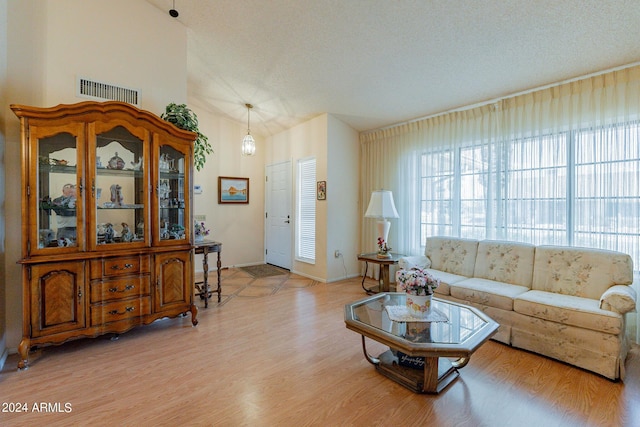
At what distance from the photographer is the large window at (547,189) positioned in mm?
2730

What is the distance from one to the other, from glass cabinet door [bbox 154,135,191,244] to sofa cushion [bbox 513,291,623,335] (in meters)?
3.34

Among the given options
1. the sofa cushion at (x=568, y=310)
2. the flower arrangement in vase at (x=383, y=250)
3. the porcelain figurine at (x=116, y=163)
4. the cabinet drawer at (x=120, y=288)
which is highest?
the porcelain figurine at (x=116, y=163)

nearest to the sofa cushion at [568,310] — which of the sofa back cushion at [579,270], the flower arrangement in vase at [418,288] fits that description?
the sofa back cushion at [579,270]

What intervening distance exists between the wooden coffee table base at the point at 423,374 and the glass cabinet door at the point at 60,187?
108 inches

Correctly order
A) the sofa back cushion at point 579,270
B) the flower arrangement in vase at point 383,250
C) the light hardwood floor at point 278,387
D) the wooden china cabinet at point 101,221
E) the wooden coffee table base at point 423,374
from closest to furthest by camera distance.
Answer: the light hardwood floor at point 278,387 < the wooden coffee table base at point 423,374 < the wooden china cabinet at point 101,221 < the sofa back cushion at point 579,270 < the flower arrangement in vase at point 383,250

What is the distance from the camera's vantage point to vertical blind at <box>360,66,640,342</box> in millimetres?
2734

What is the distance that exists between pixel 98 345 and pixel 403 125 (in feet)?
15.4

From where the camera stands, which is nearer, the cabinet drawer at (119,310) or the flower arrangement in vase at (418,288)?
the flower arrangement in vase at (418,288)

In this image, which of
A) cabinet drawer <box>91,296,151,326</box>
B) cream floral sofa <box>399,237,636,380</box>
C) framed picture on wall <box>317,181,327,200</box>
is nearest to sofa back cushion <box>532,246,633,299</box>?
cream floral sofa <box>399,237,636,380</box>

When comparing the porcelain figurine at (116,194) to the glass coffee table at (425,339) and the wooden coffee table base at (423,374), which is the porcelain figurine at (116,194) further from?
the wooden coffee table base at (423,374)

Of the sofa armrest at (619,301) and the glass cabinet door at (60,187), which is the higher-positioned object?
the glass cabinet door at (60,187)

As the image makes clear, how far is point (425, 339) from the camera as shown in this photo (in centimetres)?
180

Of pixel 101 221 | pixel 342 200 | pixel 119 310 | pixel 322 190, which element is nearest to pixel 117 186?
pixel 101 221

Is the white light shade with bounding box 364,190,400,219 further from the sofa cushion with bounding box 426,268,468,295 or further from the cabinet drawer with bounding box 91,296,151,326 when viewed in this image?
the cabinet drawer with bounding box 91,296,151,326
